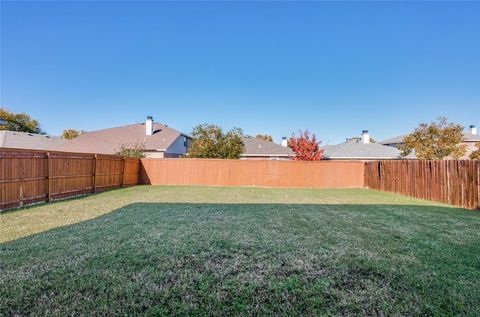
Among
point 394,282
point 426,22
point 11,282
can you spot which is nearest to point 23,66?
point 11,282

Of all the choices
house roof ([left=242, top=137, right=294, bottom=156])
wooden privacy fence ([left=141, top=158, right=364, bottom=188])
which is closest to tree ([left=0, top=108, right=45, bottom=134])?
wooden privacy fence ([left=141, top=158, right=364, bottom=188])

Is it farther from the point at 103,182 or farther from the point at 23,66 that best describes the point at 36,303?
the point at 23,66

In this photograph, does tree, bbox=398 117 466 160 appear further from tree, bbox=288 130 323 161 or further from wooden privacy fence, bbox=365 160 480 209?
wooden privacy fence, bbox=365 160 480 209

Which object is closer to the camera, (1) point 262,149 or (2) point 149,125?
(2) point 149,125

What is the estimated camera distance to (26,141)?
22516mm

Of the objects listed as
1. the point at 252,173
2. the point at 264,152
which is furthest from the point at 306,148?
the point at 252,173

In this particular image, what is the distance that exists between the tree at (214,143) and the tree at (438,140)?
43.6 ft

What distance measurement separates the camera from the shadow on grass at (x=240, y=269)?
2121 mm

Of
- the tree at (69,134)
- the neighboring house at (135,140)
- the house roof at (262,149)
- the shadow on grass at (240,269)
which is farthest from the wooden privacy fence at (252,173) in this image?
the tree at (69,134)

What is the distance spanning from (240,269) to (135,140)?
20880 millimetres

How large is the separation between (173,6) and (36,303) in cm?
1217

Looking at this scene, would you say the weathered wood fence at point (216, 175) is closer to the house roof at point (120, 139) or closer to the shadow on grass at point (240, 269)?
the shadow on grass at point (240, 269)

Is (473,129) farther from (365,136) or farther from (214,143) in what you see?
(214,143)

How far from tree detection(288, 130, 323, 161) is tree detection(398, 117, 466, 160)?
23.0ft
